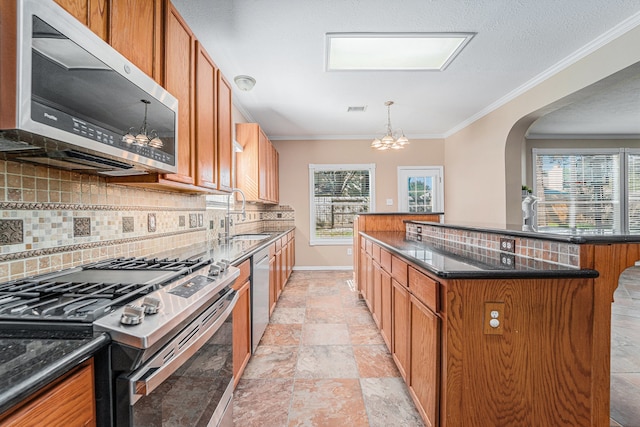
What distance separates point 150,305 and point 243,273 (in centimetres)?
112

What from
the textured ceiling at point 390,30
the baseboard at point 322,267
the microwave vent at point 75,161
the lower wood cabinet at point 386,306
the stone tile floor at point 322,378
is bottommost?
the stone tile floor at point 322,378

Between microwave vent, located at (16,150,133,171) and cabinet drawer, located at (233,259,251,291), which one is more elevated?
microwave vent, located at (16,150,133,171)

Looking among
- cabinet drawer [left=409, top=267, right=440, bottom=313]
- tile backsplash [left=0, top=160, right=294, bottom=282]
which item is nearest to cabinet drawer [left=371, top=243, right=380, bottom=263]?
cabinet drawer [left=409, top=267, right=440, bottom=313]

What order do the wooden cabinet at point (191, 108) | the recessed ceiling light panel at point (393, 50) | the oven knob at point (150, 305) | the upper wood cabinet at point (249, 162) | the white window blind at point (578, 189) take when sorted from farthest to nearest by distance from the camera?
the white window blind at point (578, 189)
the upper wood cabinet at point (249, 162)
the recessed ceiling light panel at point (393, 50)
the wooden cabinet at point (191, 108)
the oven knob at point (150, 305)

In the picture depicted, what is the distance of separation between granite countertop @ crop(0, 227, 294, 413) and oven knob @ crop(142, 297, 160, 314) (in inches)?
5.2

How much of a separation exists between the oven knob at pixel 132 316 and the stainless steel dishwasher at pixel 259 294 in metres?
1.40

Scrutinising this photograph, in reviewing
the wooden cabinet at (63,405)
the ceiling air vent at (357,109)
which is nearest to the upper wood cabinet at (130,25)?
the wooden cabinet at (63,405)

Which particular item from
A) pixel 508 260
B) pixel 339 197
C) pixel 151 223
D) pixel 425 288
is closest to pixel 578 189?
pixel 339 197

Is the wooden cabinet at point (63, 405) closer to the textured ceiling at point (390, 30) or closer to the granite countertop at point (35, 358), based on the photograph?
the granite countertop at point (35, 358)

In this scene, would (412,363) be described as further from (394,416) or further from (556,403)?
(556,403)

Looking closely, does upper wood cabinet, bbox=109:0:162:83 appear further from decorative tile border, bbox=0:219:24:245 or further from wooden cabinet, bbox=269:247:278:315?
wooden cabinet, bbox=269:247:278:315

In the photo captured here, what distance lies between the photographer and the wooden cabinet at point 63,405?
1.65ft

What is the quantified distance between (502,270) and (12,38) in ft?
5.89

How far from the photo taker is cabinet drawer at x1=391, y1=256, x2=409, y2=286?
1785mm
